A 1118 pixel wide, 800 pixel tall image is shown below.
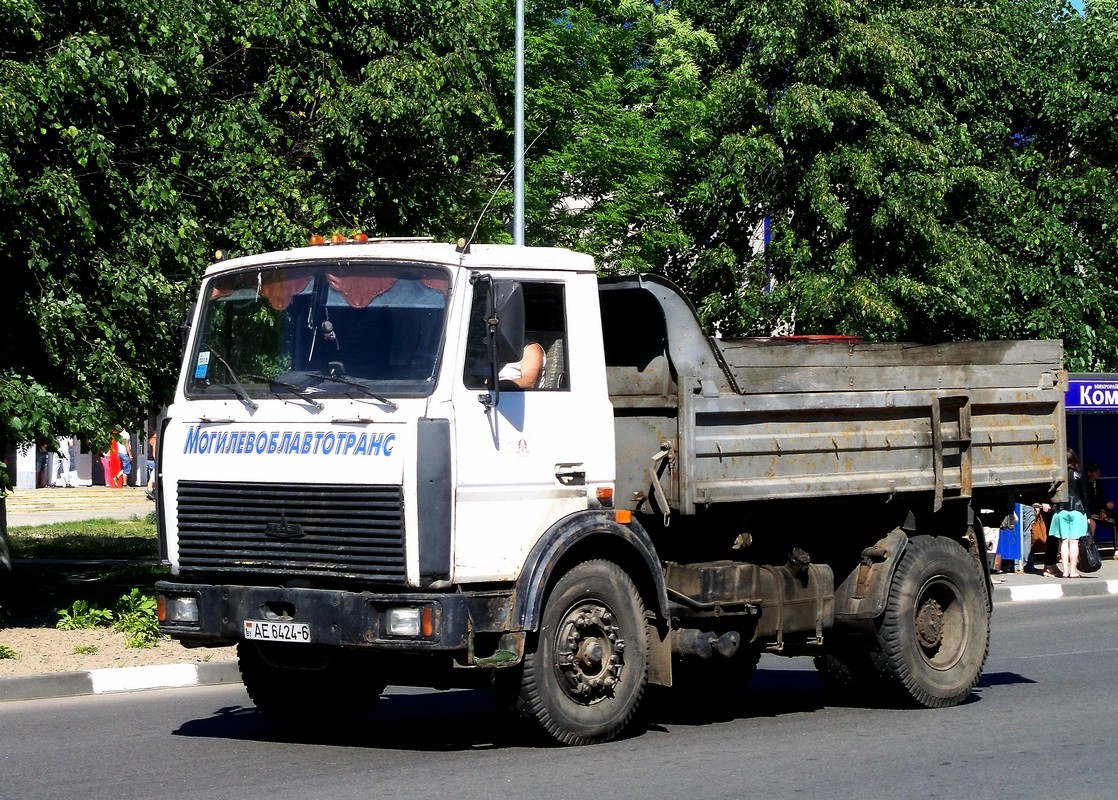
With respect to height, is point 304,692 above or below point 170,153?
below

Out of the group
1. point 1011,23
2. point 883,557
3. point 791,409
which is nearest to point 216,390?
point 791,409

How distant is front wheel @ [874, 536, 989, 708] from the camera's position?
9.39m

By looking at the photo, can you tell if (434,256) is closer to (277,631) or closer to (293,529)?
(293,529)

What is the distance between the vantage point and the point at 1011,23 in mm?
26141

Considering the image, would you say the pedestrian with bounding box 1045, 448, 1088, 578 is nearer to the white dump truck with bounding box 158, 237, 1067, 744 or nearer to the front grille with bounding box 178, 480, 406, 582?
the white dump truck with bounding box 158, 237, 1067, 744

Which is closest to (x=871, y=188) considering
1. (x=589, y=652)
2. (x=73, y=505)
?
(x=589, y=652)

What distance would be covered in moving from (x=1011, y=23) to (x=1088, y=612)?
506 inches

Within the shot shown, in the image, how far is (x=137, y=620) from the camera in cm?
1258

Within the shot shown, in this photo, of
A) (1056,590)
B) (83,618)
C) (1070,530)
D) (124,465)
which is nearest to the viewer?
(83,618)

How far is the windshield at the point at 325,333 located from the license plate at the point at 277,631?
111 centimetres

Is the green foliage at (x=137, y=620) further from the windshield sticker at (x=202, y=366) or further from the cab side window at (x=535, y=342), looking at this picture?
the cab side window at (x=535, y=342)

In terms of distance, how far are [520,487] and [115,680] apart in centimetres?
453

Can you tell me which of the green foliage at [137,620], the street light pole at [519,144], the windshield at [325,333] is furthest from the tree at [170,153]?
the windshield at [325,333]

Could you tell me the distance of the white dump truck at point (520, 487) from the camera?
7363 mm
